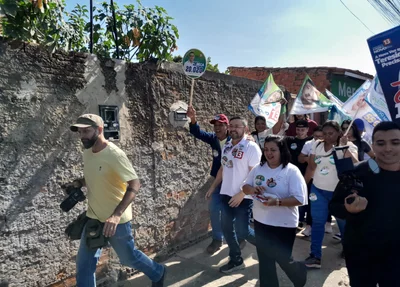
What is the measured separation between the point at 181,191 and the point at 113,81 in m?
1.66

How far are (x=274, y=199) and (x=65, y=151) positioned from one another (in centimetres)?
194

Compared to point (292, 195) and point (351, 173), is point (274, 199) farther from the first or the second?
point (351, 173)

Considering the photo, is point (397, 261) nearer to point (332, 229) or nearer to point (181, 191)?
point (181, 191)

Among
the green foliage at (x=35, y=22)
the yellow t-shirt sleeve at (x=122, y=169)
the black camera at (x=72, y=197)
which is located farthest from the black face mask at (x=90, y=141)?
the green foliage at (x=35, y=22)

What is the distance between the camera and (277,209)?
2896 millimetres

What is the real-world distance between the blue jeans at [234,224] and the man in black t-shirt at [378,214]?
1.55 meters

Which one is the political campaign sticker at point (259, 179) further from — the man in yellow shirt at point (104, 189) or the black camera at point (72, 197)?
the black camera at point (72, 197)

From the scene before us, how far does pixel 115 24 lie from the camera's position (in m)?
3.89

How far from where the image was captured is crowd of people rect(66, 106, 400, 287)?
2164mm

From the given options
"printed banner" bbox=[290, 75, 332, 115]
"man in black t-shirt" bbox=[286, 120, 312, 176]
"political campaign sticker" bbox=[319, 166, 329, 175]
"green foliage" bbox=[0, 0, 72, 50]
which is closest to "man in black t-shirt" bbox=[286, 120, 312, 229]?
"man in black t-shirt" bbox=[286, 120, 312, 176]

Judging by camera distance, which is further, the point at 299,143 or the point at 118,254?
the point at 299,143

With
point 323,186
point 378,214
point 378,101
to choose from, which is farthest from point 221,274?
point 378,101

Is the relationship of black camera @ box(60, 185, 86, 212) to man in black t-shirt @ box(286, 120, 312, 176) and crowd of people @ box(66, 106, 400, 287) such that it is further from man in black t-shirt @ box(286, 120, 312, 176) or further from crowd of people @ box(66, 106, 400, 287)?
man in black t-shirt @ box(286, 120, 312, 176)

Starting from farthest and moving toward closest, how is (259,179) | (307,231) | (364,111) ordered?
(307,231)
(364,111)
(259,179)
